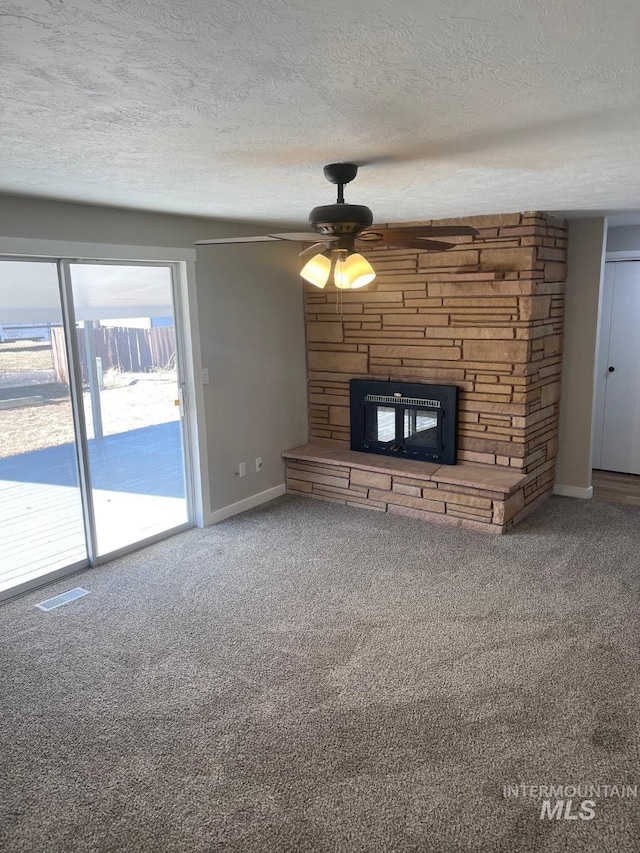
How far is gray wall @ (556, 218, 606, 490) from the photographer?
4844 mm

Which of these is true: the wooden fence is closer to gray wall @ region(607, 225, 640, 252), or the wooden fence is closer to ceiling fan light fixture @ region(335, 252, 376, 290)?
ceiling fan light fixture @ region(335, 252, 376, 290)

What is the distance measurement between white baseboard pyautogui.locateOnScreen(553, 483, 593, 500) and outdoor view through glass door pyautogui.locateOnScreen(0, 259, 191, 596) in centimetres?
309

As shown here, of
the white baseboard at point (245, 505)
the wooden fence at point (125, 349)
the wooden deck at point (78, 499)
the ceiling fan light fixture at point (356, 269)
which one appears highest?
the ceiling fan light fixture at point (356, 269)

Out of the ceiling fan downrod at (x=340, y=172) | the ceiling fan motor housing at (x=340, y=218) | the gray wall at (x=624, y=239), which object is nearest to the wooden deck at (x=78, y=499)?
the ceiling fan motor housing at (x=340, y=218)

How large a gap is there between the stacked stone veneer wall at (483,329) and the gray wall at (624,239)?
1003 mm

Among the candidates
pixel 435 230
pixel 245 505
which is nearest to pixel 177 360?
pixel 245 505

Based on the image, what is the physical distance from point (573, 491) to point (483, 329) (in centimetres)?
166

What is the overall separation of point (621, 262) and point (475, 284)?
6.06 feet

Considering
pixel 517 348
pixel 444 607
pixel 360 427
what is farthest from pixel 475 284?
pixel 444 607

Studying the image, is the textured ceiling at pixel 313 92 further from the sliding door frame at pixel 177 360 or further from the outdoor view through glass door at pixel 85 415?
the outdoor view through glass door at pixel 85 415

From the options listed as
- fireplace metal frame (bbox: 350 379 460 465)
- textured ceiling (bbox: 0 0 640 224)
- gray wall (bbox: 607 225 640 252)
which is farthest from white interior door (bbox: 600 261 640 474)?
textured ceiling (bbox: 0 0 640 224)

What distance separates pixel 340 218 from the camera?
260 centimetres

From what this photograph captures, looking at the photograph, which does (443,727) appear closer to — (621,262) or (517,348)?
(517,348)

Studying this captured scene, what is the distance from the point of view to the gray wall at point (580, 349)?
4.84 m
